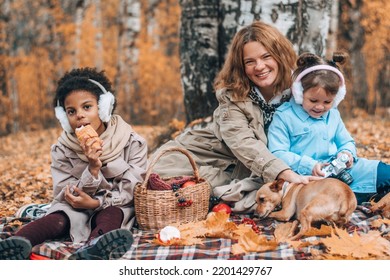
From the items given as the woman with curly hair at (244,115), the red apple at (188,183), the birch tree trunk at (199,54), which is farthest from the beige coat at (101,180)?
the birch tree trunk at (199,54)

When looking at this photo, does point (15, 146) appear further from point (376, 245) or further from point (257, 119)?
point (376, 245)

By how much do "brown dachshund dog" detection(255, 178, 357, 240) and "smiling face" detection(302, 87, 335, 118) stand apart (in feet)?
1.80

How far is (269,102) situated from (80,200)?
4.93ft

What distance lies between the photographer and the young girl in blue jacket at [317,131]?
3641mm

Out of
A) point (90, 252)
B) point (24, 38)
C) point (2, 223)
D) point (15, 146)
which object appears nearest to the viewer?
point (90, 252)

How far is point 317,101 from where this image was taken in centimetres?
367

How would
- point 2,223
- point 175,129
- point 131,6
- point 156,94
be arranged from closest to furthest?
point 2,223 → point 175,129 → point 131,6 → point 156,94

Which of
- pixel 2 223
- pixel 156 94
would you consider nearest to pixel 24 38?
pixel 156 94

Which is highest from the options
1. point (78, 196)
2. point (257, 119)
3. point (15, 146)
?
point (257, 119)

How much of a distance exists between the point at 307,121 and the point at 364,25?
9.44m

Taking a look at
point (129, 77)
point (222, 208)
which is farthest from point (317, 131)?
point (129, 77)

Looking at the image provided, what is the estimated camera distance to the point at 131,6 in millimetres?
11898

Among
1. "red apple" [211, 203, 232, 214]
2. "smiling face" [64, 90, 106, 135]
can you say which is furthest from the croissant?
"red apple" [211, 203, 232, 214]

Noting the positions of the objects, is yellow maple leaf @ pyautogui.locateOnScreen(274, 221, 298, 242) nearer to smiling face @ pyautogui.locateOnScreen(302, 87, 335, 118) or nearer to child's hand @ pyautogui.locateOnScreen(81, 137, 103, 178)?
smiling face @ pyautogui.locateOnScreen(302, 87, 335, 118)
